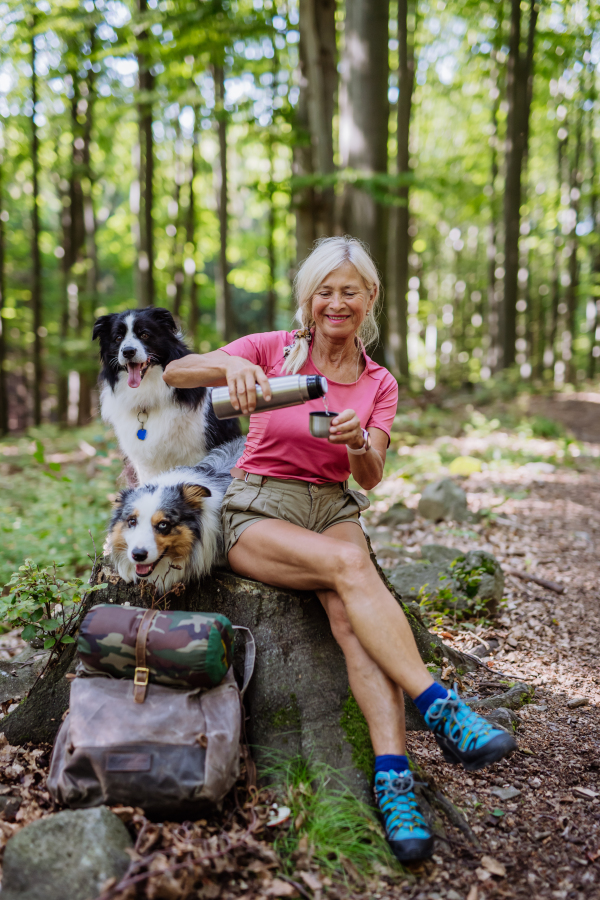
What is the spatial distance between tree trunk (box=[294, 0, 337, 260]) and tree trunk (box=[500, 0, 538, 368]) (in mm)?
7123

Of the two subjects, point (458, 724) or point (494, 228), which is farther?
point (494, 228)

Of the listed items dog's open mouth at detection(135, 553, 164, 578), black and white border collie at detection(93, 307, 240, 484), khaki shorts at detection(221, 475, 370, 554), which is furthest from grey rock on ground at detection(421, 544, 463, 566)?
dog's open mouth at detection(135, 553, 164, 578)

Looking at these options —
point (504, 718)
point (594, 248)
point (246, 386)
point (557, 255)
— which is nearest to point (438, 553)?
point (504, 718)

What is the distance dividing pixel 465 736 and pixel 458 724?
47mm

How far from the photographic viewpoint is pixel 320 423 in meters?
2.53

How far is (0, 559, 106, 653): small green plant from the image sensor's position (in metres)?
2.86

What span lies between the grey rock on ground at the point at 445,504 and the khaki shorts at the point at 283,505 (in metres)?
3.33

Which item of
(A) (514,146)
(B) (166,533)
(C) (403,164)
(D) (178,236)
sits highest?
(A) (514,146)

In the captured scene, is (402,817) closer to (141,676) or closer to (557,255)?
(141,676)

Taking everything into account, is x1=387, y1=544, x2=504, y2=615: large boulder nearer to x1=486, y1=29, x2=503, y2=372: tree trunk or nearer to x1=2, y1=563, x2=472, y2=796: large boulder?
x1=2, y1=563, x2=472, y2=796: large boulder

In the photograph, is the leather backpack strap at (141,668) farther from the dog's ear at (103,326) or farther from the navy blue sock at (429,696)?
the dog's ear at (103,326)

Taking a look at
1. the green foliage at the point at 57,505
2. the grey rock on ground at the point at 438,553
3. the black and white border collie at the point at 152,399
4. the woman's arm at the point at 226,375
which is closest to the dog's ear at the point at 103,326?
the black and white border collie at the point at 152,399

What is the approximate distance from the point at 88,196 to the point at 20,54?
10.9 feet

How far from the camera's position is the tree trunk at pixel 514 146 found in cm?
1451
